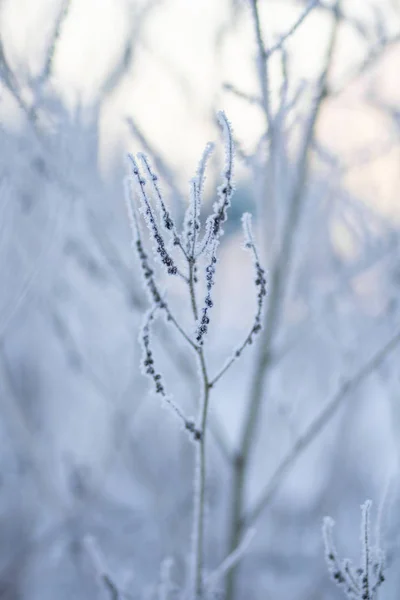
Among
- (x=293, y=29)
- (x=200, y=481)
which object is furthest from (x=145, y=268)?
(x=293, y=29)

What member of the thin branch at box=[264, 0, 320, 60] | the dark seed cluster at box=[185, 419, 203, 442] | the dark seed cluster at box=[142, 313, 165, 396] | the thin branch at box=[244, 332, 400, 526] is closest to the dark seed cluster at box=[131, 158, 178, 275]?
the dark seed cluster at box=[142, 313, 165, 396]

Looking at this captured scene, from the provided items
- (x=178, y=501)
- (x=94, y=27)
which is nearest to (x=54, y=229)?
(x=94, y=27)

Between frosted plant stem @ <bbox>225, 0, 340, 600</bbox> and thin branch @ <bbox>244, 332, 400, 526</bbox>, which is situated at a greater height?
frosted plant stem @ <bbox>225, 0, 340, 600</bbox>

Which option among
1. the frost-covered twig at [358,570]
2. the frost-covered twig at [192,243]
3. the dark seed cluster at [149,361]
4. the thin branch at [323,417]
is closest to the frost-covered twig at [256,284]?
the frost-covered twig at [192,243]

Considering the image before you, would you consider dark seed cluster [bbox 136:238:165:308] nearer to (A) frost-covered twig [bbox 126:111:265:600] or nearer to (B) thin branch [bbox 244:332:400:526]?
(A) frost-covered twig [bbox 126:111:265:600]

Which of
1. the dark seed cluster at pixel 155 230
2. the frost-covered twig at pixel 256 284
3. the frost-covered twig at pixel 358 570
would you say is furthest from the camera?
the frost-covered twig at pixel 358 570

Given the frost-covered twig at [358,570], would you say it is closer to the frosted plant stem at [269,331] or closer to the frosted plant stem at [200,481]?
the frosted plant stem at [200,481]

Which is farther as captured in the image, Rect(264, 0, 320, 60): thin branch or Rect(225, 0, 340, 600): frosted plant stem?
Rect(225, 0, 340, 600): frosted plant stem

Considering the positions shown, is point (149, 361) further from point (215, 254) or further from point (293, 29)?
point (293, 29)
